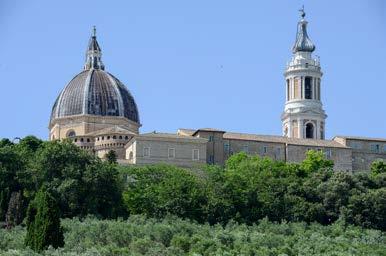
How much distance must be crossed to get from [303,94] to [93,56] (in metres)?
20.4

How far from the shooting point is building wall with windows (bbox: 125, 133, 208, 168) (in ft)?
330

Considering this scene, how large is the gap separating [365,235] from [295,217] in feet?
24.8

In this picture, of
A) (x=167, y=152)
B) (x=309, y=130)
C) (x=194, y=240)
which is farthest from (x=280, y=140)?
(x=194, y=240)

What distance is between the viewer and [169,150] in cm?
10112

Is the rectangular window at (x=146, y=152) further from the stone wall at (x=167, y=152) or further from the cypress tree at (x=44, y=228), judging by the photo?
the cypress tree at (x=44, y=228)

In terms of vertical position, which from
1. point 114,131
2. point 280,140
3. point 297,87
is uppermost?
point 297,87

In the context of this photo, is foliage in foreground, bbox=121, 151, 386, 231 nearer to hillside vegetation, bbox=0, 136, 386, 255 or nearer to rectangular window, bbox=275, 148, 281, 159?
hillside vegetation, bbox=0, 136, 386, 255

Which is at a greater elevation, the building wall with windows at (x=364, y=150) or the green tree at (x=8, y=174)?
the building wall with windows at (x=364, y=150)

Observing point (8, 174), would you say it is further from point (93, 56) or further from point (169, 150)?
point (93, 56)

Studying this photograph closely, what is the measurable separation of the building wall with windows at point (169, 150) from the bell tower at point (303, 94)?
809 inches

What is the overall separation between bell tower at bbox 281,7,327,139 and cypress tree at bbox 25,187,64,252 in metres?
63.0

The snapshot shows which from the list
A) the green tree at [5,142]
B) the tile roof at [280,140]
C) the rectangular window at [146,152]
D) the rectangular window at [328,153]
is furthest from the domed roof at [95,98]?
the green tree at [5,142]

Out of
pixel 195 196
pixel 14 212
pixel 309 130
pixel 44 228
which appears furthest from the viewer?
pixel 309 130

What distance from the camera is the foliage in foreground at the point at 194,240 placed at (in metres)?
56.9
